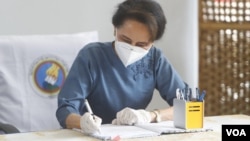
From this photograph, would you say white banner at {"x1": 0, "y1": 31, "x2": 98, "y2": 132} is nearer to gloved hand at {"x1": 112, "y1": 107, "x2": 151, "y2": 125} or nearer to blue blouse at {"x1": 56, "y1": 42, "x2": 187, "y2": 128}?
blue blouse at {"x1": 56, "y1": 42, "x2": 187, "y2": 128}

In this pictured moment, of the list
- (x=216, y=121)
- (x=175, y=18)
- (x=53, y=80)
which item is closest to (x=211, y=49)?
(x=175, y=18)

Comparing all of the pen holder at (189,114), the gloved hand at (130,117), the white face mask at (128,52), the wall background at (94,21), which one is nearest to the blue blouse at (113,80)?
the white face mask at (128,52)

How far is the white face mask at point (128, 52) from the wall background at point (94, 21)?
2.86ft

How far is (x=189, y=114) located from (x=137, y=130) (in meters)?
0.17

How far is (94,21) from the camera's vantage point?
2717 millimetres

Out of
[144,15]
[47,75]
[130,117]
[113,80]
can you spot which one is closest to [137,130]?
[130,117]

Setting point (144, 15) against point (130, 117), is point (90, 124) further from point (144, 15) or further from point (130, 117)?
point (144, 15)

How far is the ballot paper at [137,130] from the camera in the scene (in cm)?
137

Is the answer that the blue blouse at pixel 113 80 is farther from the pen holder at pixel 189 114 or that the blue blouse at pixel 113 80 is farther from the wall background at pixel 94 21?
the wall background at pixel 94 21

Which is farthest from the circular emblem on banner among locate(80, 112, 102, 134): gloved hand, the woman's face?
locate(80, 112, 102, 134): gloved hand

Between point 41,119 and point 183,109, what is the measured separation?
971 millimetres

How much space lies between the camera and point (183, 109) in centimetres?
147

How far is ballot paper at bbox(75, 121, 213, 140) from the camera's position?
4.49ft

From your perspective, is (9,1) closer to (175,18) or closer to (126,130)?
(175,18)
